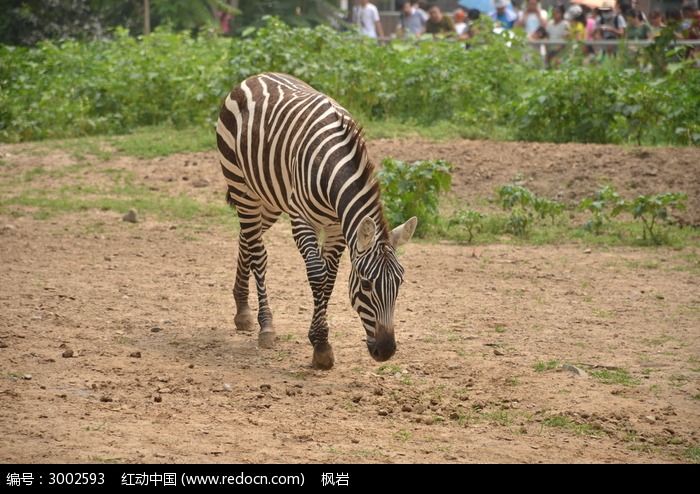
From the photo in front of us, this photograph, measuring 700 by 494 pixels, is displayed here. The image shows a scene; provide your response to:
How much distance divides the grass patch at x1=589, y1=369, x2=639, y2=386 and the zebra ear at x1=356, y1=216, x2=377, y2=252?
1.69 metres

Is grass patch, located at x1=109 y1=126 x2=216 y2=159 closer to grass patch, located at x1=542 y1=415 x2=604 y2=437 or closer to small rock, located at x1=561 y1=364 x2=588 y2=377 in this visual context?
small rock, located at x1=561 y1=364 x2=588 y2=377

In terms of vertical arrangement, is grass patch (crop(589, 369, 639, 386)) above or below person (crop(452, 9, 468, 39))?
below

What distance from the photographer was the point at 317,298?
7133 mm

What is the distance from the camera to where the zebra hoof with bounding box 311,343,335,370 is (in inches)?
278

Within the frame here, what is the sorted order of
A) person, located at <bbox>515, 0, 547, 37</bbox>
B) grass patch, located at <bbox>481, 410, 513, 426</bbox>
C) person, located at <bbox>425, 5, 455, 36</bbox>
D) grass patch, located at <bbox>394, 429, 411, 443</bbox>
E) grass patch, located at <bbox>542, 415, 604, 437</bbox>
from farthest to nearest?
person, located at <bbox>425, 5, 455, 36</bbox>, person, located at <bbox>515, 0, 547, 37</bbox>, grass patch, located at <bbox>481, 410, 513, 426</bbox>, grass patch, located at <bbox>542, 415, 604, 437</bbox>, grass patch, located at <bbox>394, 429, 411, 443</bbox>

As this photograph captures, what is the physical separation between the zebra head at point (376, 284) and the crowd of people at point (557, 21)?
12.7 meters

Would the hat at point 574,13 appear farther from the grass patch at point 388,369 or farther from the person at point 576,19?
the grass patch at point 388,369

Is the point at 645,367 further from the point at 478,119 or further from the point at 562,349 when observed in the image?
the point at 478,119

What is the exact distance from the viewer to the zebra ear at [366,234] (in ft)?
21.2

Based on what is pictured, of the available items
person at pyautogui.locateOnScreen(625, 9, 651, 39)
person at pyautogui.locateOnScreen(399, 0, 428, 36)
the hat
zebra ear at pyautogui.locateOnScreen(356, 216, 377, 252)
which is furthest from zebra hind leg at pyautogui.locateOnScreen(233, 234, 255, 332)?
the hat

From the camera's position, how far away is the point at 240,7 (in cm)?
2330

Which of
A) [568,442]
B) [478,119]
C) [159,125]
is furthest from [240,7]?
[568,442]

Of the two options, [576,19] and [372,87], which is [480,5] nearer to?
[576,19]

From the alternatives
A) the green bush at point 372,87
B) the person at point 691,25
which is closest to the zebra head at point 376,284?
the green bush at point 372,87
